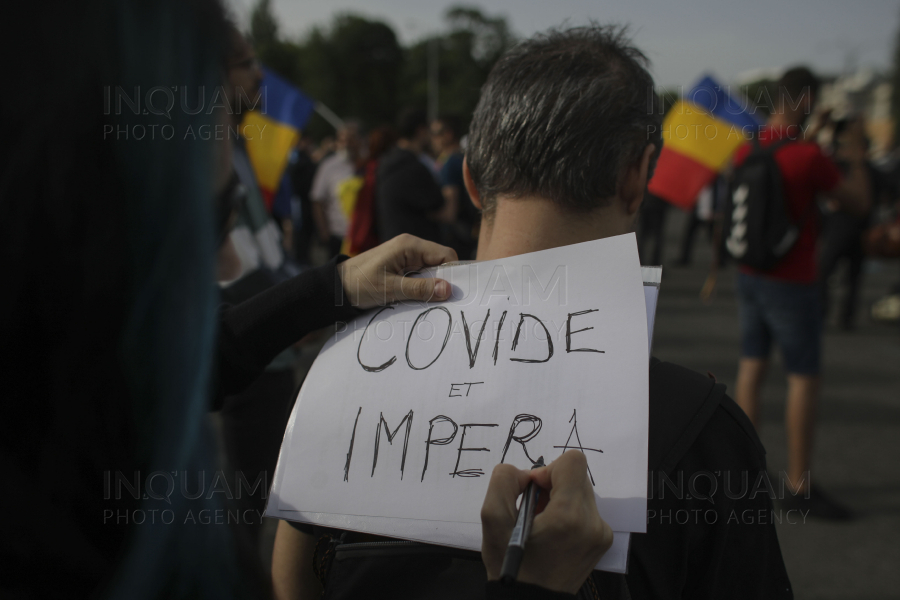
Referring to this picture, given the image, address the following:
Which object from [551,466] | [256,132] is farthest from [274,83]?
[551,466]

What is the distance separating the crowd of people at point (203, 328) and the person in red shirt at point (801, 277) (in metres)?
2.19

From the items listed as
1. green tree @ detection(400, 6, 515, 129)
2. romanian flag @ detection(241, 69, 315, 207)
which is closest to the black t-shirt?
romanian flag @ detection(241, 69, 315, 207)

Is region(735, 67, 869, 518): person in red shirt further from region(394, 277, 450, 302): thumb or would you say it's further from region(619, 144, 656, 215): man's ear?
region(394, 277, 450, 302): thumb

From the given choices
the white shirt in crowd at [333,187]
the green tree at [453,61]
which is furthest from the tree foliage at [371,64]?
the white shirt in crowd at [333,187]

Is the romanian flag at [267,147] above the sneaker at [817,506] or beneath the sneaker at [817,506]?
above

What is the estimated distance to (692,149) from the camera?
448 cm

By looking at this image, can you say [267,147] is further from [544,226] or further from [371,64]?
[371,64]

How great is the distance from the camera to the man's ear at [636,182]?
1032 mm

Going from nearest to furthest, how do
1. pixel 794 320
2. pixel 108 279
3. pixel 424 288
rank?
1. pixel 108 279
2. pixel 424 288
3. pixel 794 320

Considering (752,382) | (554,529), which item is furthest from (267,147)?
(554,529)

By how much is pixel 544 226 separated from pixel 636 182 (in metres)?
0.17

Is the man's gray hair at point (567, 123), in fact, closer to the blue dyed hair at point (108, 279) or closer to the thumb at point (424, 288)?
the thumb at point (424, 288)

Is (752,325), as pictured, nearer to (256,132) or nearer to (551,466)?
(551,466)

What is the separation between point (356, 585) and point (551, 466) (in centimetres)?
33
